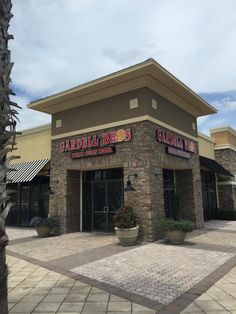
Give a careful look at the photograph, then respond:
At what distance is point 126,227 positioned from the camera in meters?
11.8

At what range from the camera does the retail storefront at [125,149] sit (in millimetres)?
12766

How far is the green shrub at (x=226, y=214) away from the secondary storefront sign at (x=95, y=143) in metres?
11.9

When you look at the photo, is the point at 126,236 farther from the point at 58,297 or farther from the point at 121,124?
the point at 58,297

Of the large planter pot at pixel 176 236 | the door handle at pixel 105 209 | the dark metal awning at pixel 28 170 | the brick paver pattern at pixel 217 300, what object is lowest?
the brick paver pattern at pixel 217 300

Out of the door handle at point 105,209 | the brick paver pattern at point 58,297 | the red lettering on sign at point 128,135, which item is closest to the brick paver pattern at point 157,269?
the brick paver pattern at point 58,297

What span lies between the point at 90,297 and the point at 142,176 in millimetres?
7017

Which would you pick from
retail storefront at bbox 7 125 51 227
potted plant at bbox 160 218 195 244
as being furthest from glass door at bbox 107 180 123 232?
retail storefront at bbox 7 125 51 227

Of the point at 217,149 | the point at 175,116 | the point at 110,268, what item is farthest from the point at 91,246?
the point at 217,149

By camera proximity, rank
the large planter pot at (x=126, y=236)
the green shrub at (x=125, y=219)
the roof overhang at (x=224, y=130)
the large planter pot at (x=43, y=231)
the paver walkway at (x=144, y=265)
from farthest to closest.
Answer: the roof overhang at (x=224, y=130) → the large planter pot at (x=43, y=231) → the green shrub at (x=125, y=219) → the large planter pot at (x=126, y=236) → the paver walkway at (x=144, y=265)

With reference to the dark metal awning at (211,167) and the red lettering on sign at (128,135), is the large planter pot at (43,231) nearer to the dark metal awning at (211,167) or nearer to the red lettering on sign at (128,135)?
the red lettering on sign at (128,135)

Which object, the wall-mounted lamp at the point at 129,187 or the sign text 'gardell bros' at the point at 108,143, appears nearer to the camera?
the wall-mounted lamp at the point at 129,187

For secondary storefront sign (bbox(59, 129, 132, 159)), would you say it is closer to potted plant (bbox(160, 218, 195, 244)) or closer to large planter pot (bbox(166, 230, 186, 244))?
potted plant (bbox(160, 218, 195, 244))

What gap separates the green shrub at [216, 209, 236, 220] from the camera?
69.8 ft

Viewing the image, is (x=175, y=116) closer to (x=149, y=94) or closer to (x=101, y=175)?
(x=149, y=94)
